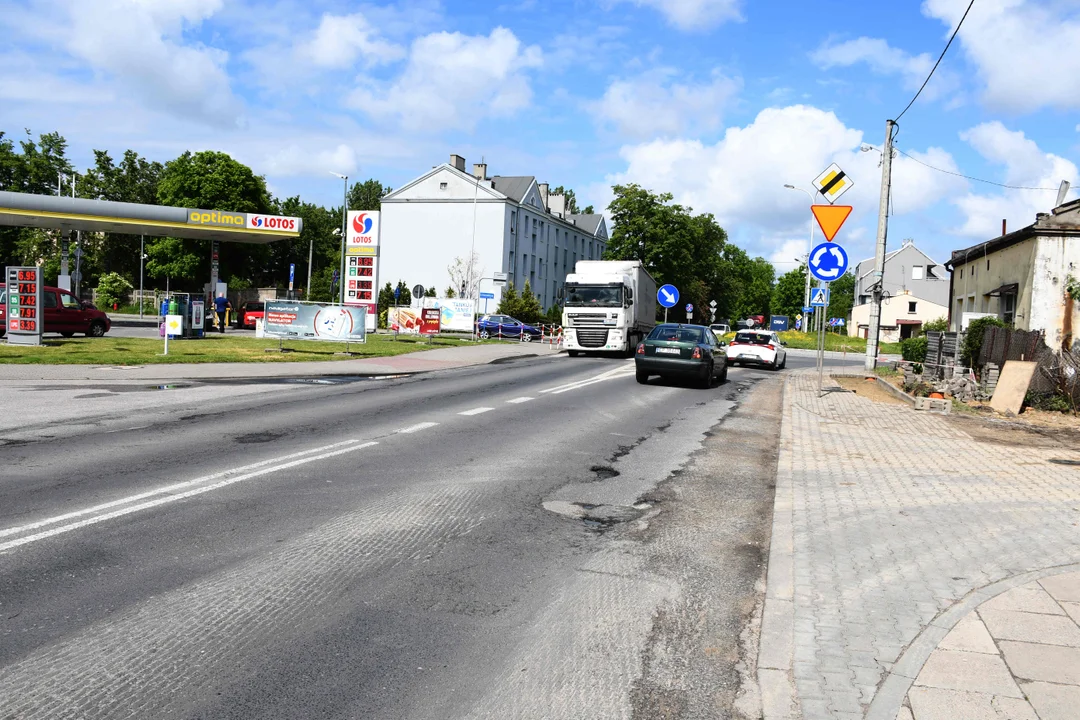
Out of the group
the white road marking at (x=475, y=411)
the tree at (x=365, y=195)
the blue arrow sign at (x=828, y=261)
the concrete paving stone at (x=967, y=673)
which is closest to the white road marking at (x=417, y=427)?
the white road marking at (x=475, y=411)

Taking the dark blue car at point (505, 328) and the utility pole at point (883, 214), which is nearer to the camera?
the utility pole at point (883, 214)

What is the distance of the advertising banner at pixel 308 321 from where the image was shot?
2597 cm

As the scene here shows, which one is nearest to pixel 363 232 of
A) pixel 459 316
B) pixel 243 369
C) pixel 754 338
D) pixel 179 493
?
pixel 243 369

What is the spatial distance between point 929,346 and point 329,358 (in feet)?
54.5

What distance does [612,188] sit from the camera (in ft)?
260

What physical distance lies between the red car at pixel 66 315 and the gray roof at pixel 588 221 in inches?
2773

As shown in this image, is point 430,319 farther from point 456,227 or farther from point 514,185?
point 514,185

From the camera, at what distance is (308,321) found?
85.7ft

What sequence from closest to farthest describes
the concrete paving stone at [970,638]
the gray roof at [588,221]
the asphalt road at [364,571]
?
the asphalt road at [364,571], the concrete paving stone at [970,638], the gray roof at [588,221]

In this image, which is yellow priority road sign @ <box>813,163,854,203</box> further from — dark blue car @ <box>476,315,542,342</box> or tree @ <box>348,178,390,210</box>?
tree @ <box>348,178,390,210</box>

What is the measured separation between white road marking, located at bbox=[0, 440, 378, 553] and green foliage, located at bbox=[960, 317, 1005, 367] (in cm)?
1562

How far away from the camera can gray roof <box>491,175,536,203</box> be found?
76500 mm

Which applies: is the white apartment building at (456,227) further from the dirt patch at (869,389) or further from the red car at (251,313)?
the dirt patch at (869,389)

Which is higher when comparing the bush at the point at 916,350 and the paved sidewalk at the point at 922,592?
the bush at the point at 916,350
